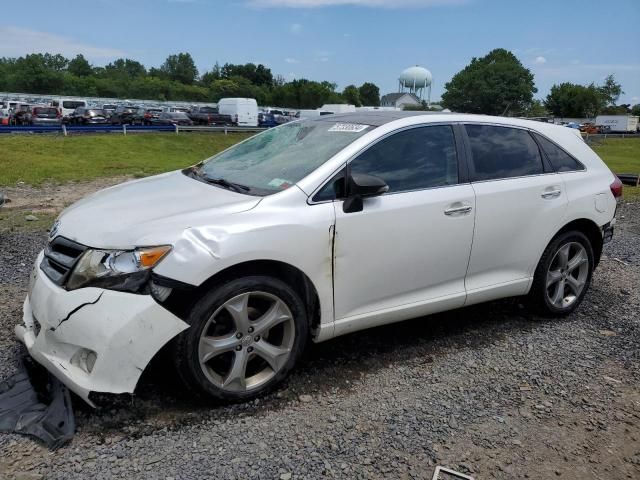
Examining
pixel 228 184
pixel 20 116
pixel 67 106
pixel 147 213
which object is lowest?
pixel 147 213

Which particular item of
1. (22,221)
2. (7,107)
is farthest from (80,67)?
(22,221)

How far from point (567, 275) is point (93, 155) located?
18285 mm

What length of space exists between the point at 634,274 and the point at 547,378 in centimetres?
318

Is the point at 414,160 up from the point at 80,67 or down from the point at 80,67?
down

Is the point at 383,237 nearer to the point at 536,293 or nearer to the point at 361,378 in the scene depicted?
the point at 361,378

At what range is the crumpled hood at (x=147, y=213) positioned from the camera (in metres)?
2.81

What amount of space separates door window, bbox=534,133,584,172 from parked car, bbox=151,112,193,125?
33.7 meters

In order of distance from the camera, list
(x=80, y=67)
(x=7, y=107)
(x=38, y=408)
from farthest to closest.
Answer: (x=80, y=67), (x=7, y=107), (x=38, y=408)

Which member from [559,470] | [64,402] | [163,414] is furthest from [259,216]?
[559,470]

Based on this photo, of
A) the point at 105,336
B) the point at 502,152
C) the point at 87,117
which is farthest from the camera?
the point at 87,117

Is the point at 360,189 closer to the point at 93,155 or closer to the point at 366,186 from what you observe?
the point at 366,186

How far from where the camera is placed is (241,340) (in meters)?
2.99

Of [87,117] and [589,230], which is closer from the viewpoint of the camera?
[589,230]

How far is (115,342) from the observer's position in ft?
8.65
